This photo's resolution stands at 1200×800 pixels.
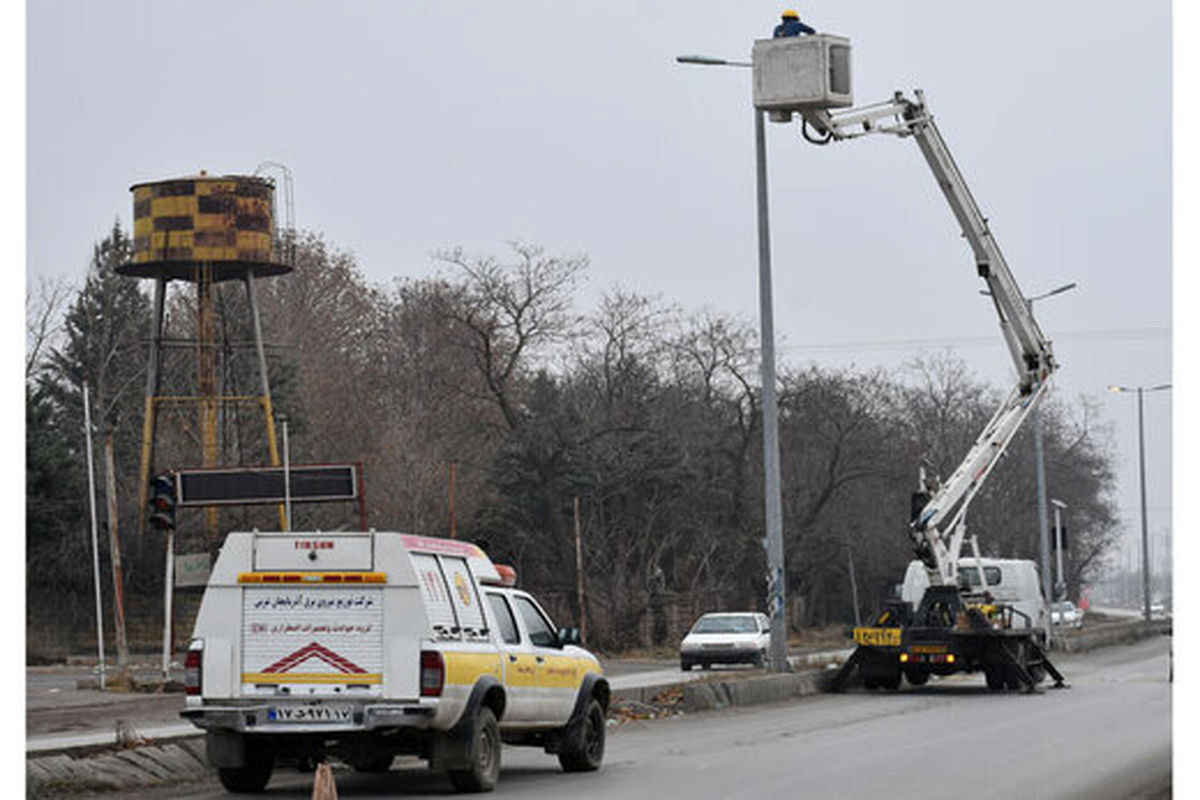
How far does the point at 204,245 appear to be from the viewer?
54.6 metres

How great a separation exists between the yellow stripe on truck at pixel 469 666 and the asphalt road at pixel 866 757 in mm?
1071

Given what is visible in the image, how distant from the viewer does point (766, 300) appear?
113 ft

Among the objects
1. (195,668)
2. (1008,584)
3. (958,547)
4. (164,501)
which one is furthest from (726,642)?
(195,668)

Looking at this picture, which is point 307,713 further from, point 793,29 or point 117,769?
point 793,29

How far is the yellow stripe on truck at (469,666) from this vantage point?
1672cm

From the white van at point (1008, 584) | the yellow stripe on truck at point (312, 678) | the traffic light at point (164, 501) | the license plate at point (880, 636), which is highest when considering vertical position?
the traffic light at point (164, 501)

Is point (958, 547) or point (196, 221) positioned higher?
point (196, 221)

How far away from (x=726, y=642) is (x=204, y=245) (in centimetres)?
1912

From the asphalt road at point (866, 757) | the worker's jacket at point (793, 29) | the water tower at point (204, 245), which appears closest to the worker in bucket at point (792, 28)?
the worker's jacket at point (793, 29)

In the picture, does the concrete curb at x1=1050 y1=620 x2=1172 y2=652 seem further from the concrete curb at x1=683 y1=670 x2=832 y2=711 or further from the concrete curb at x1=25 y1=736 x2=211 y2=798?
the concrete curb at x1=25 y1=736 x2=211 y2=798

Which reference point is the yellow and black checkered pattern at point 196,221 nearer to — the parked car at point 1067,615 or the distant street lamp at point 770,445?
the distant street lamp at point 770,445

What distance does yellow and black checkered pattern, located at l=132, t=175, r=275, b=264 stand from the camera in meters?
54.4

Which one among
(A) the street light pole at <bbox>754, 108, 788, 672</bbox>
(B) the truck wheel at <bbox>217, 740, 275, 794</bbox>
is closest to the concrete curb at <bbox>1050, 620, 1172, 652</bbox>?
(A) the street light pole at <bbox>754, 108, 788, 672</bbox>
